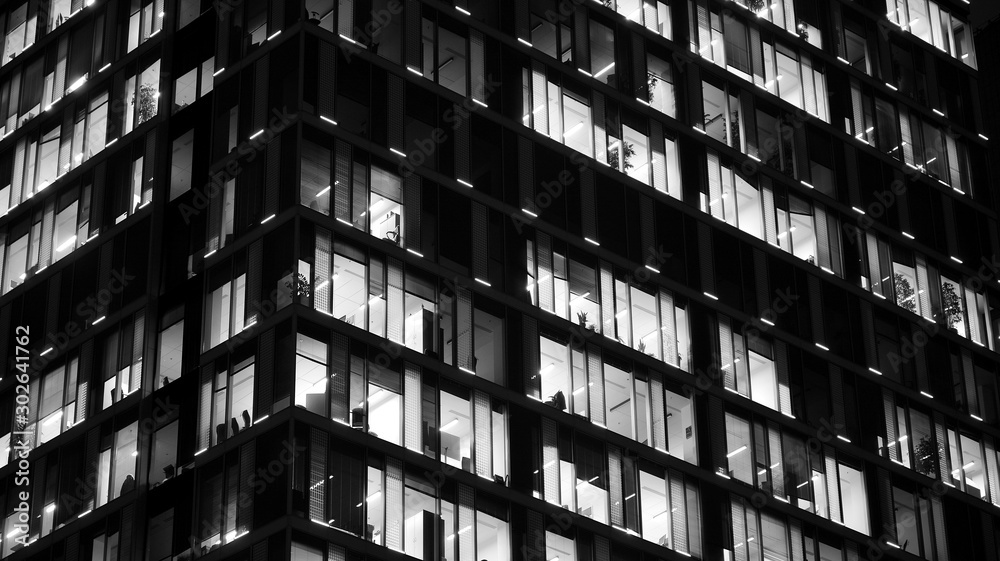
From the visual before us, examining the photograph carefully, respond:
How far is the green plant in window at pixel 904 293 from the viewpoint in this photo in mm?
90500

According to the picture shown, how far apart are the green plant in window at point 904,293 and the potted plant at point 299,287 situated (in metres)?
32.3

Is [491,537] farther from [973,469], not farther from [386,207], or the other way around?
[973,469]

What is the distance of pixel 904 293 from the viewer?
90.9 meters

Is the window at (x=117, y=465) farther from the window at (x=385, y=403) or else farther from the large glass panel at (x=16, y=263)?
the large glass panel at (x=16, y=263)

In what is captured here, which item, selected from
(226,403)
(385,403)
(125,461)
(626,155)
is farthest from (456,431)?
(626,155)

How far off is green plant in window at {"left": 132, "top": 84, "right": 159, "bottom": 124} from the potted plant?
14332mm

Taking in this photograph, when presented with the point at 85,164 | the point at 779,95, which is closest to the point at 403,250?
A: the point at 85,164

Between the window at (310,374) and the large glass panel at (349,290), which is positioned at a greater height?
the large glass panel at (349,290)

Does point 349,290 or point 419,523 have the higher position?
point 349,290

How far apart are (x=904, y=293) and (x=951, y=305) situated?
11.7 feet

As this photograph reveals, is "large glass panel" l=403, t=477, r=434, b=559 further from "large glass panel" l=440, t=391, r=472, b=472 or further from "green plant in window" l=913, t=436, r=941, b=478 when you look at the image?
"green plant in window" l=913, t=436, r=941, b=478

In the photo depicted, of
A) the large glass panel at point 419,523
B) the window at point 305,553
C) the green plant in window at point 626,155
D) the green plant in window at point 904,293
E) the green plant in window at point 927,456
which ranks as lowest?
the window at point 305,553

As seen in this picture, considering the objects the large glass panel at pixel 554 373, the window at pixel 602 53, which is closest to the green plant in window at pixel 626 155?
the window at pixel 602 53

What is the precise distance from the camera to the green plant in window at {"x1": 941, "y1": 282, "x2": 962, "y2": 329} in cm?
9269
